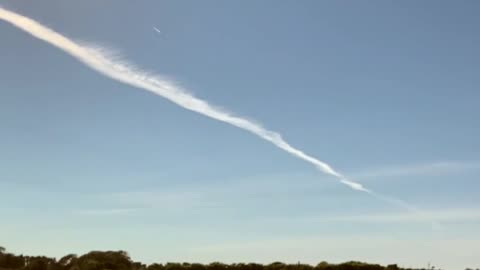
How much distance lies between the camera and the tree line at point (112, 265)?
60.9 meters

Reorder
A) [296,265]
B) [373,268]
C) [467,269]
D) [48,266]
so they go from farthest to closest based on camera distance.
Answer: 1. [48,266]
2. [467,269]
3. [296,265]
4. [373,268]

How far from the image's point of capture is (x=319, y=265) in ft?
204

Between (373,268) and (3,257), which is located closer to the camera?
(373,268)

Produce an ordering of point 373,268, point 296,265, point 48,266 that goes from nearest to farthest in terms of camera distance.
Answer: point 373,268 → point 296,265 → point 48,266

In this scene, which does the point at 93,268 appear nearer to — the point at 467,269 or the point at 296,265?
the point at 296,265

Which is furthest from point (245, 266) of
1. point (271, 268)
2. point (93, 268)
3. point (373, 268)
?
point (93, 268)

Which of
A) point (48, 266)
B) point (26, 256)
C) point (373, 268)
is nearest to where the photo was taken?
point (373, 268)

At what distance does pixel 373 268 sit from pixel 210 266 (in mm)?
18491

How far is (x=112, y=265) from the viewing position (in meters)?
73.6

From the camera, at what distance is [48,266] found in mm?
80812

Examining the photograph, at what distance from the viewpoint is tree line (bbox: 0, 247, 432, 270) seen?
200 feet

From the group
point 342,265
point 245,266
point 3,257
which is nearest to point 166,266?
point 245,266

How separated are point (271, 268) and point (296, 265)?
282cm

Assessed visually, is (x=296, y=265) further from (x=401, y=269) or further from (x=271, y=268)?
(x=401, y=269)
